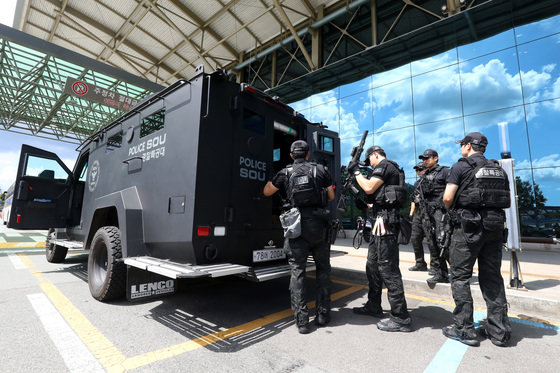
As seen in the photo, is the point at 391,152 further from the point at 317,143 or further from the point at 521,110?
the point at 317,143

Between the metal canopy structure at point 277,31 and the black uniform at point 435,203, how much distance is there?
7.55 m

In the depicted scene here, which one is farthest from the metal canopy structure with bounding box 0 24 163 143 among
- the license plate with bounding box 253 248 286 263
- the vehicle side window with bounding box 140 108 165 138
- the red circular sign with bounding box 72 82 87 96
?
the license plate with bounding box 253 248 286 263

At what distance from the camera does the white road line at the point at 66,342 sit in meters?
2.09

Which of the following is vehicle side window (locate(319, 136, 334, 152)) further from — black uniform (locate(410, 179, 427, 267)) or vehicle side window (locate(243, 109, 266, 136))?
black uniform (locate(410, 179, 427, 267))

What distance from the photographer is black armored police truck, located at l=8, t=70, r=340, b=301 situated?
2885mm

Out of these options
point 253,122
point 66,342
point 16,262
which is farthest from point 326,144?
point 16,262

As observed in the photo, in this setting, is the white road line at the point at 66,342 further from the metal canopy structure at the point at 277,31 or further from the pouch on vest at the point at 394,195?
the metal canopy structure at the point at 277,31

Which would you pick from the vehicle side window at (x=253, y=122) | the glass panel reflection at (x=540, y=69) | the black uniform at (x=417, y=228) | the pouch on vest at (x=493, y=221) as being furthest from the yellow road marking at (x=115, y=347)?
the glass panel reflection at (x=540, y=69)

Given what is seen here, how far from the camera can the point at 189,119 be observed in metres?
3.01

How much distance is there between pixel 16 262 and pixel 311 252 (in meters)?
7.20

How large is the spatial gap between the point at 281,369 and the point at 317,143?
3.12 metres

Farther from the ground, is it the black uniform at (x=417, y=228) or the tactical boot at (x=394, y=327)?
the black uniform at (x=417, y=228)

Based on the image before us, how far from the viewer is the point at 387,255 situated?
295 cm

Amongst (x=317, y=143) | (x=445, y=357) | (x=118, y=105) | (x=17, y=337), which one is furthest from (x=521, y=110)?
(x=118, y=105)
